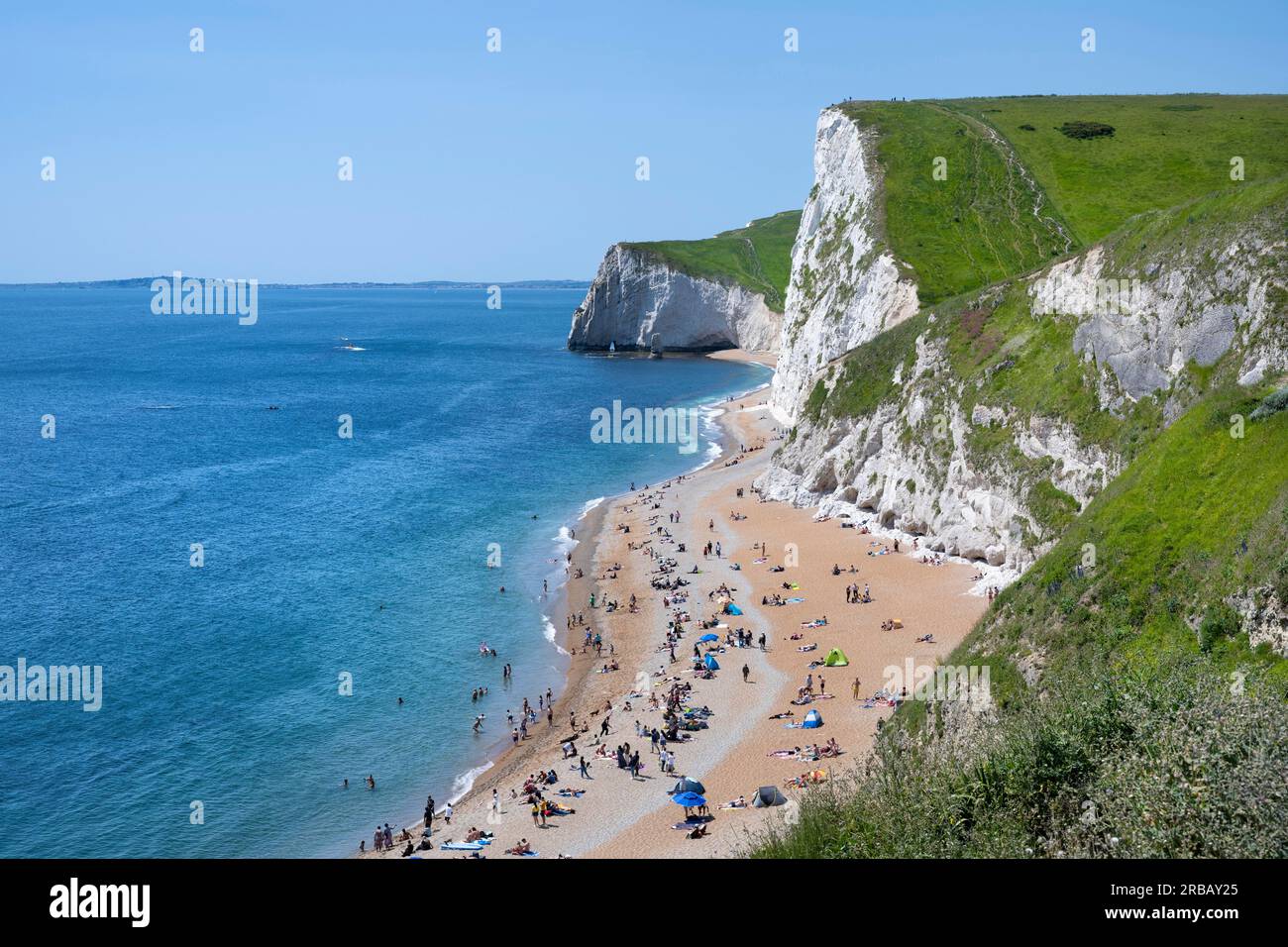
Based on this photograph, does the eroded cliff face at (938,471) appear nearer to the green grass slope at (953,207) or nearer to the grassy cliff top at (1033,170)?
the grassy cliff top at (1033,170)

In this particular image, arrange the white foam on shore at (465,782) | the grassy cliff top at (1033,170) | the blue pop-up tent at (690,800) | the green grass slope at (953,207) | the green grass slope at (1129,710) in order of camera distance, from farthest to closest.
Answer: the grassy cliff top at (1033,170) → the green grass slope at (953,207) → the white foam on shore at (465,782) → the blue pop-up tent at (690,800) → the green grass slope at (1129,710)

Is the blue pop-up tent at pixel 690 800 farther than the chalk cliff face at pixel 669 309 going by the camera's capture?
No

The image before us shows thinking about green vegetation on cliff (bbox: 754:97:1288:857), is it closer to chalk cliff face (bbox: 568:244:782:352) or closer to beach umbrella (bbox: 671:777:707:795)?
beach umbrella (bbox: 671:777:707:795)

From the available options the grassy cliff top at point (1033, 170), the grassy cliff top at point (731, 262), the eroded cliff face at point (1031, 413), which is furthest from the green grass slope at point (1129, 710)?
the grassy cliff top at point (731, 262)

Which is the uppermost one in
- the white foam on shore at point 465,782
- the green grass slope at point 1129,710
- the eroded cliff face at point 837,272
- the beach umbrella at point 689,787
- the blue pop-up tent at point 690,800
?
the eroded cliff face at point 837,272

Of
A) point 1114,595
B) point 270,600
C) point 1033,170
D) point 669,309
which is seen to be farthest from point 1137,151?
point 270,600

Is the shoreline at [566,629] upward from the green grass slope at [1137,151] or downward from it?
downward
